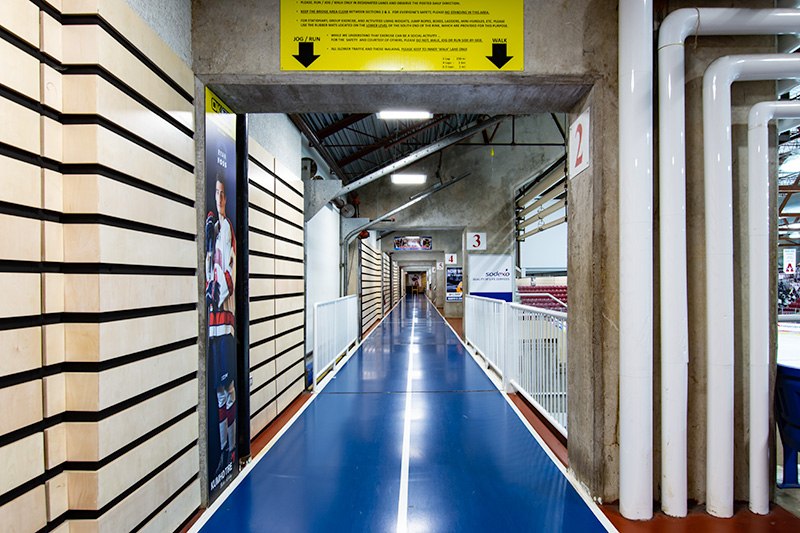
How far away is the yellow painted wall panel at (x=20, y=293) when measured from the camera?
1.34 metres

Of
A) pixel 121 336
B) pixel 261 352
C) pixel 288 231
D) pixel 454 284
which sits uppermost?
pixel 288 231

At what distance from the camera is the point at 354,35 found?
93.9 inches

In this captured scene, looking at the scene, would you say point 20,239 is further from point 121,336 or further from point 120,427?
point 120,427

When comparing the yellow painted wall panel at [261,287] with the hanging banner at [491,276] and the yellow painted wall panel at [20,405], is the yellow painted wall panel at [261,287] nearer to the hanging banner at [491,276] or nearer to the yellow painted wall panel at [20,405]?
the yellow painted wall panel at [20,405]

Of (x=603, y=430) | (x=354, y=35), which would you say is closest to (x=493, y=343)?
(x=603, y=430)

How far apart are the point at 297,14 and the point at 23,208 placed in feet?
6.27

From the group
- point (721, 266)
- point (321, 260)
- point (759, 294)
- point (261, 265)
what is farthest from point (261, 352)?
point (759, 294)

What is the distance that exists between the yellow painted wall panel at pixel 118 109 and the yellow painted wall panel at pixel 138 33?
305 mm

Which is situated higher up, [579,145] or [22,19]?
[22,19]

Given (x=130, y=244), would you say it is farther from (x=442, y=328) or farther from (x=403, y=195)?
(x=442, y=328)

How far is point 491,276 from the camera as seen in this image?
10.1m

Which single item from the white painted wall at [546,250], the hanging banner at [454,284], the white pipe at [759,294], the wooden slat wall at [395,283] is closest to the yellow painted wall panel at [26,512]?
the white pipe at [759,294]

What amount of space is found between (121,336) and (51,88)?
44.8 inches

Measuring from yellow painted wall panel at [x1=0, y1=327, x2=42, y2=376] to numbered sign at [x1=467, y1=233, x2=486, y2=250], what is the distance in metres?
9.42
